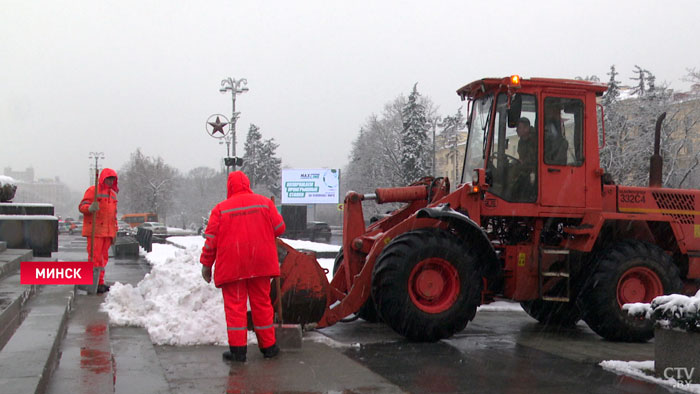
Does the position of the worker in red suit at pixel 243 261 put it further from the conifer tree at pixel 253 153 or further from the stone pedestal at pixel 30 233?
the conifer tree at pixel 253 153

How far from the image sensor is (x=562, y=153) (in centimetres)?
849

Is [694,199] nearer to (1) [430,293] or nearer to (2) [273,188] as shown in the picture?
(1) [430,293]

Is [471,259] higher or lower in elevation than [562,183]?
lower

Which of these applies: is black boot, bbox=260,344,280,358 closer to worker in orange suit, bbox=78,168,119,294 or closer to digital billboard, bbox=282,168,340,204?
worker in orange suit, bbox=78,168,119,294

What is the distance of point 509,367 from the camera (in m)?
6.41

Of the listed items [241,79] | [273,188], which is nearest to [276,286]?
[241,79]

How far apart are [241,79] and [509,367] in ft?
90.0

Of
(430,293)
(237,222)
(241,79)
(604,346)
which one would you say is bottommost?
(604,346)

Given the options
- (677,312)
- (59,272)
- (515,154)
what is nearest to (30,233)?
(59,272)

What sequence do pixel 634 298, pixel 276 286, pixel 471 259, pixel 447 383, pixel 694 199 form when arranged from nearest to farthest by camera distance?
pixel 447 383 → pixel 276 286 → pixel 471 259 → pixel 634 298 → pixel 694 199

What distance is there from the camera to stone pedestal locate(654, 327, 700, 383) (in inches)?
223

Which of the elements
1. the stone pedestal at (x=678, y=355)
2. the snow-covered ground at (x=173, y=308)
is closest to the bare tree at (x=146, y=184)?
the snow-covered ground at (x=173, y=308)

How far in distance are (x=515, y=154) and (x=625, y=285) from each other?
6.76ft

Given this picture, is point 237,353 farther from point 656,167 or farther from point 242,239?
point 656,167
